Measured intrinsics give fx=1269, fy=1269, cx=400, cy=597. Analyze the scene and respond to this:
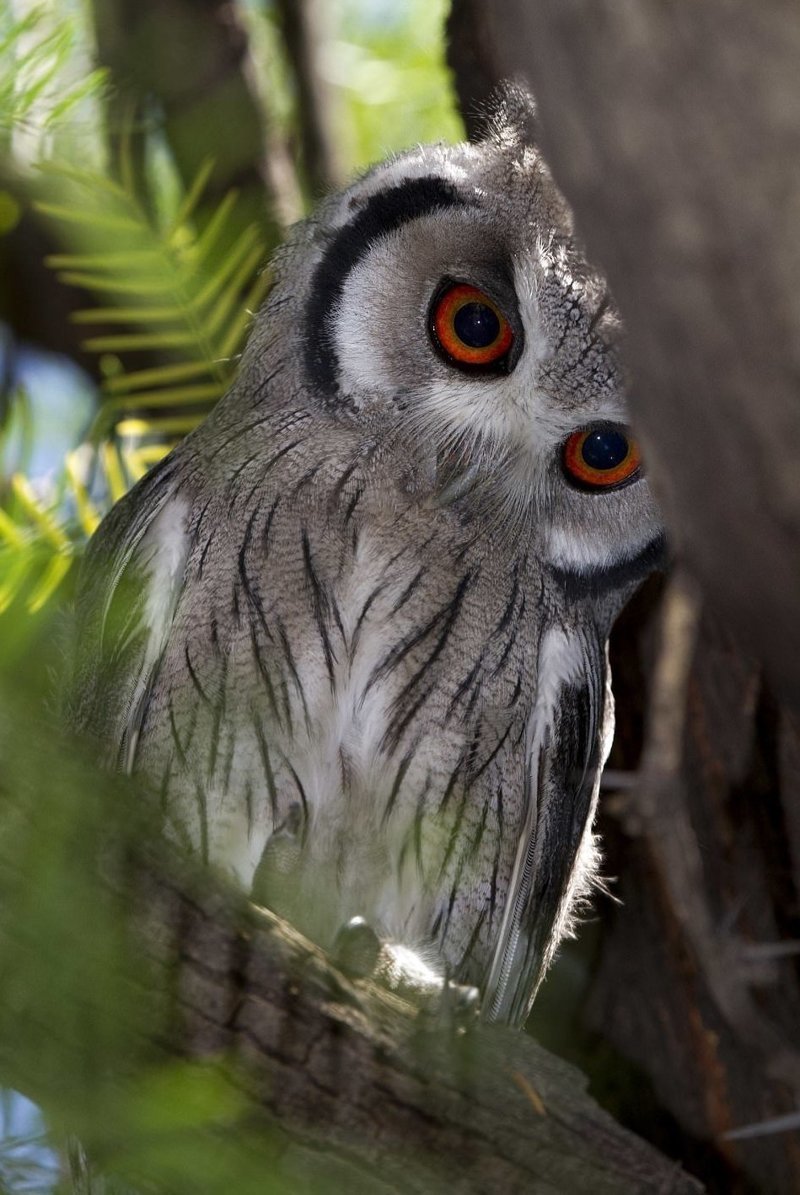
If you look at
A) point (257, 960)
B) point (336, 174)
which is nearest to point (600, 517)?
point (257, 960)

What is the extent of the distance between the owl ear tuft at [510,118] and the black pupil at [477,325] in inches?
9.0

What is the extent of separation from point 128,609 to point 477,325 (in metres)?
0.48

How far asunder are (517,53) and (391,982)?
2.97ft

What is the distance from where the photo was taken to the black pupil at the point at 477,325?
123cm

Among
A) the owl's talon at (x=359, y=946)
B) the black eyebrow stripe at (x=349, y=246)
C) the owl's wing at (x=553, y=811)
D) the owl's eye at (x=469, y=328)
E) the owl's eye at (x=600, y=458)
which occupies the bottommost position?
the owl's talon at (x=359, y=946)

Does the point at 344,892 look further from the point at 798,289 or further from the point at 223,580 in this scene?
the point at 798,289

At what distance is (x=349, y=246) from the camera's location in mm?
1361

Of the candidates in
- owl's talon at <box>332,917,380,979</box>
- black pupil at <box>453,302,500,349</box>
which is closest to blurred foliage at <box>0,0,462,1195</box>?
owl's talon at <box>332,917,380,979</box>

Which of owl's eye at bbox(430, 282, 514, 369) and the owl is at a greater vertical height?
owl's eye at bbox(430, 282, 514, 369)

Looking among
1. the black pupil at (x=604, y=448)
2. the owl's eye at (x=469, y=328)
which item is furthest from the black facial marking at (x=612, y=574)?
the owl's eye at (x=469, y=328)

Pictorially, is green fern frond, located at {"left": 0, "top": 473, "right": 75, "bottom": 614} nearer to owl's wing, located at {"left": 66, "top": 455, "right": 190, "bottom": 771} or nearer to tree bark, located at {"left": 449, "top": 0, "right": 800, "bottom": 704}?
owl's wing, located at {"left": 66, "top": 455, "right": 190, "bottom": 771}

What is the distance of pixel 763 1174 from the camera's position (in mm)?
1505

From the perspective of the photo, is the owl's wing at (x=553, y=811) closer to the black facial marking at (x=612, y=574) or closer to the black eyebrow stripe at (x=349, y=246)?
the black facial marking at (x=612, y=574)

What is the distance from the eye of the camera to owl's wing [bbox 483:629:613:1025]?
1.41m
